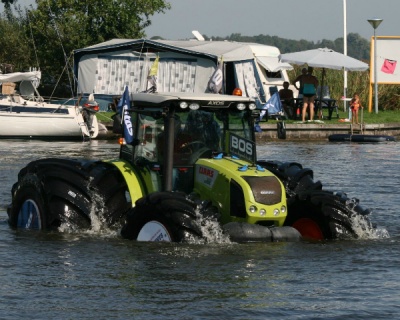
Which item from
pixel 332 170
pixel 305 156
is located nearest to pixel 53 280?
pixel 332 170

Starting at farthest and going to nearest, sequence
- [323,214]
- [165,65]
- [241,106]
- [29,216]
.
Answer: [165,65]
[29,216]
[241,106]
[323,214]

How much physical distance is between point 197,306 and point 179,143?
3.63 m

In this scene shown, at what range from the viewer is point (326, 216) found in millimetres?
13797

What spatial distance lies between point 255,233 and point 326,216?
3.64 feet

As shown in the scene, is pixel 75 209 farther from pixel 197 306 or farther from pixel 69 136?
pixel 69 136

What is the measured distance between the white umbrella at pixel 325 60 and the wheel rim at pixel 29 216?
2285 centimetres

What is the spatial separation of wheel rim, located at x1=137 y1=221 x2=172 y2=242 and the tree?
31888mm

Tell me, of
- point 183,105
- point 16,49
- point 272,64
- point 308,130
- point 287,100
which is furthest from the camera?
point 16,49

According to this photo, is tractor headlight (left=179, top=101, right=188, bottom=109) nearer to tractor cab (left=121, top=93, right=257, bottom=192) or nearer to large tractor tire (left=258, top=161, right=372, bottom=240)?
tractor cab (left=121, top=93, right=257, bottom=192)

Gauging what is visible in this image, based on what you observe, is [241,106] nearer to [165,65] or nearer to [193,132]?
[193,132]

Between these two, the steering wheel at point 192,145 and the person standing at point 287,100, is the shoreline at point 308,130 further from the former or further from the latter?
the steering wheel at point 192,145

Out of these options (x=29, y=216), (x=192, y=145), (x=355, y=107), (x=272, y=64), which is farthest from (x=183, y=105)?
(x=272, y=64)

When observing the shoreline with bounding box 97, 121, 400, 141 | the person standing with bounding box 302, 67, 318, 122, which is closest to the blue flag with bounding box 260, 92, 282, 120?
the person standing with bounding box 302, 67, 318, 122

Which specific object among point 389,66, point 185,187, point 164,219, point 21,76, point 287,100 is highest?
point 389,66
